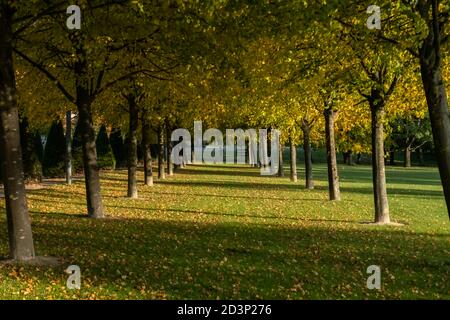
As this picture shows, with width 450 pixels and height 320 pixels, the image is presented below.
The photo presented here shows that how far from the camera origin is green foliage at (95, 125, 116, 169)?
45469 mm

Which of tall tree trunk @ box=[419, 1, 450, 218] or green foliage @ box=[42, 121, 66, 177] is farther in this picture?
green foliage @ box=[42, 121, 66, 177]

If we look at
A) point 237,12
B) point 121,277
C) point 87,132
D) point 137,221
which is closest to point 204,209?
point 137,221

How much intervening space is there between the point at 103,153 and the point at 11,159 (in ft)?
120

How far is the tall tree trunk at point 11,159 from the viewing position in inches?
413

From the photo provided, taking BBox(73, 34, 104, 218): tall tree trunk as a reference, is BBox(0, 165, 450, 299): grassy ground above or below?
below

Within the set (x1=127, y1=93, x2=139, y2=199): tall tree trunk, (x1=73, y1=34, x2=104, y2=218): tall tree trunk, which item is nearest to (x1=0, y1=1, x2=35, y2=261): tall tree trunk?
(x1=73, y1=34, x2=104, y2=218): tall tree trunk

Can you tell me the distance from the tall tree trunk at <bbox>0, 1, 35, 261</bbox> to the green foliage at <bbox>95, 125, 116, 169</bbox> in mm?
34964

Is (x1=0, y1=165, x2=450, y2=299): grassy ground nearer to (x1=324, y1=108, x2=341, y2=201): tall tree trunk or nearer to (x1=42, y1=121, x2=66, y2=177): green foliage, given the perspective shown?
(x1=324, y1=108, x2=341, y2=201): tall tree trunk

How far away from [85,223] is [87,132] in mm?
3010

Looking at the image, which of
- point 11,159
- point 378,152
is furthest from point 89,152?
point 378,152

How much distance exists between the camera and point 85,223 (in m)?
16.1

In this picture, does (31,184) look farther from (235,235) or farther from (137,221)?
(235,235)

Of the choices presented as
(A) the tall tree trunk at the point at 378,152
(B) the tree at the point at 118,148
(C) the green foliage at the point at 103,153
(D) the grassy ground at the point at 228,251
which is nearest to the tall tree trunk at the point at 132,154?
(D) the grassy ground at the point at 228,251

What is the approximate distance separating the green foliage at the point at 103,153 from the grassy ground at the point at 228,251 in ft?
74.2
